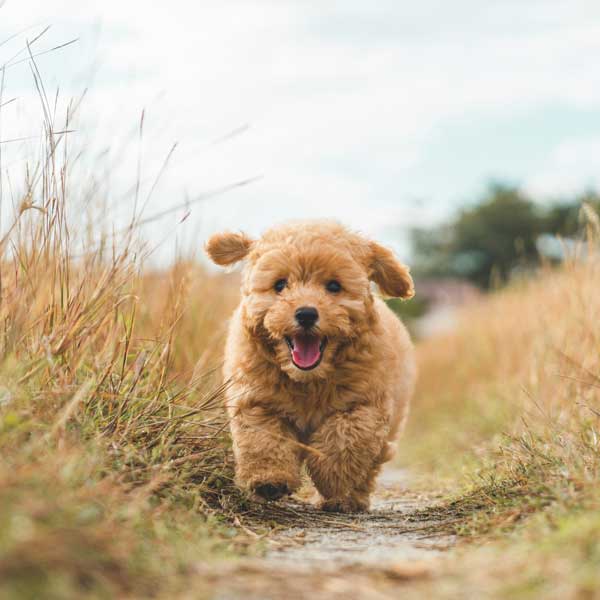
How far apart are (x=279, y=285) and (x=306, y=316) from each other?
32 cm

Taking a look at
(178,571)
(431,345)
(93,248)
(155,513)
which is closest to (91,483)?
(155,513)

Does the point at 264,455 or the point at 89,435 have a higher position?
the point at 89,435

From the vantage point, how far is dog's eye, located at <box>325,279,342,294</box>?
4.55m

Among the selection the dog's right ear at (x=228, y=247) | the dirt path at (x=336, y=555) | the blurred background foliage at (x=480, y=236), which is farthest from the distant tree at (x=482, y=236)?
the dirt path at (x=336, y=555)

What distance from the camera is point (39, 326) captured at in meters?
4.10

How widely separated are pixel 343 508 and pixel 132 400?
130cm

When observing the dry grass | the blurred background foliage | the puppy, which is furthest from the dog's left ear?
the blurred background foliage

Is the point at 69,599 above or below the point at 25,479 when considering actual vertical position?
below

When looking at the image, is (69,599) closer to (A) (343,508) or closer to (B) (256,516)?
(B) (256,516)

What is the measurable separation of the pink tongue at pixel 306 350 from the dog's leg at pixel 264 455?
37 centimetres

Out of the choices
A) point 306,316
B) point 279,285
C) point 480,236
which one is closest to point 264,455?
point 306,316

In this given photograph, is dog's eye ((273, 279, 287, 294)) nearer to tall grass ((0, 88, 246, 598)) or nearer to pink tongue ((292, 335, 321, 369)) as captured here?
pink tongue ((292, 335, 321, 369))

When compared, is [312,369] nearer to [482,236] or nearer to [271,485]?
[271,485]

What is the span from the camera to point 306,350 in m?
4.45
